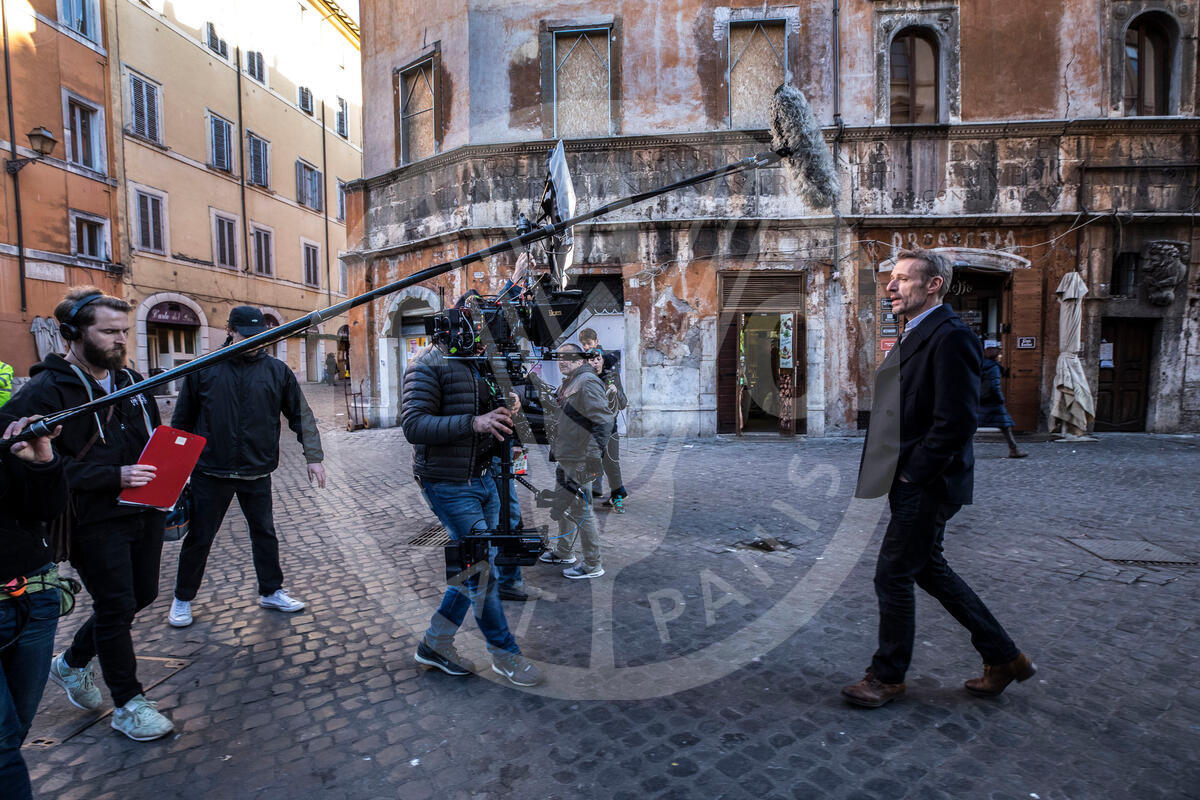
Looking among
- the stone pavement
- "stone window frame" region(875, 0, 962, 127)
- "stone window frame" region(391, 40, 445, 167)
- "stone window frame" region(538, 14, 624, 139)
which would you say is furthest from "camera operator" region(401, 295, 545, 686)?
"stone window frame" region(875, 0, 962, 127)

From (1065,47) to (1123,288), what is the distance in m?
4.75

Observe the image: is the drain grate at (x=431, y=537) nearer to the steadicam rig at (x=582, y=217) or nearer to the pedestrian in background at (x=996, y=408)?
the steadicam rig at (x=582, y=217)

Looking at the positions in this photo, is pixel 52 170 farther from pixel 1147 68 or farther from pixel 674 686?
pixel 1147 68

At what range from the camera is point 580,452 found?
5324mm

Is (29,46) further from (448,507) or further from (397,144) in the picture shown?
(448,507)

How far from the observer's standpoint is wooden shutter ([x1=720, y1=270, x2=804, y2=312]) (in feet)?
41.7

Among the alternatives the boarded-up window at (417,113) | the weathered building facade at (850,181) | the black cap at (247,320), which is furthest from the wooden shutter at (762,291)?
the black cap at (247,320)

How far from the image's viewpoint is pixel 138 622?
4.24 metres

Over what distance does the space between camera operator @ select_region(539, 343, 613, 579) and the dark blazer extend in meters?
2.42

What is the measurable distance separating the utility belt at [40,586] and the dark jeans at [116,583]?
1.03 feet

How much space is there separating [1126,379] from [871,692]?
1357 cm

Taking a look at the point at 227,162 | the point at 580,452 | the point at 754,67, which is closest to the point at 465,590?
the point at 580,452

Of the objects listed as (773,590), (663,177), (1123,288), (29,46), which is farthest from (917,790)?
(29,46)

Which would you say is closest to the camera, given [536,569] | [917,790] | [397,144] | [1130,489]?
[917,790]
